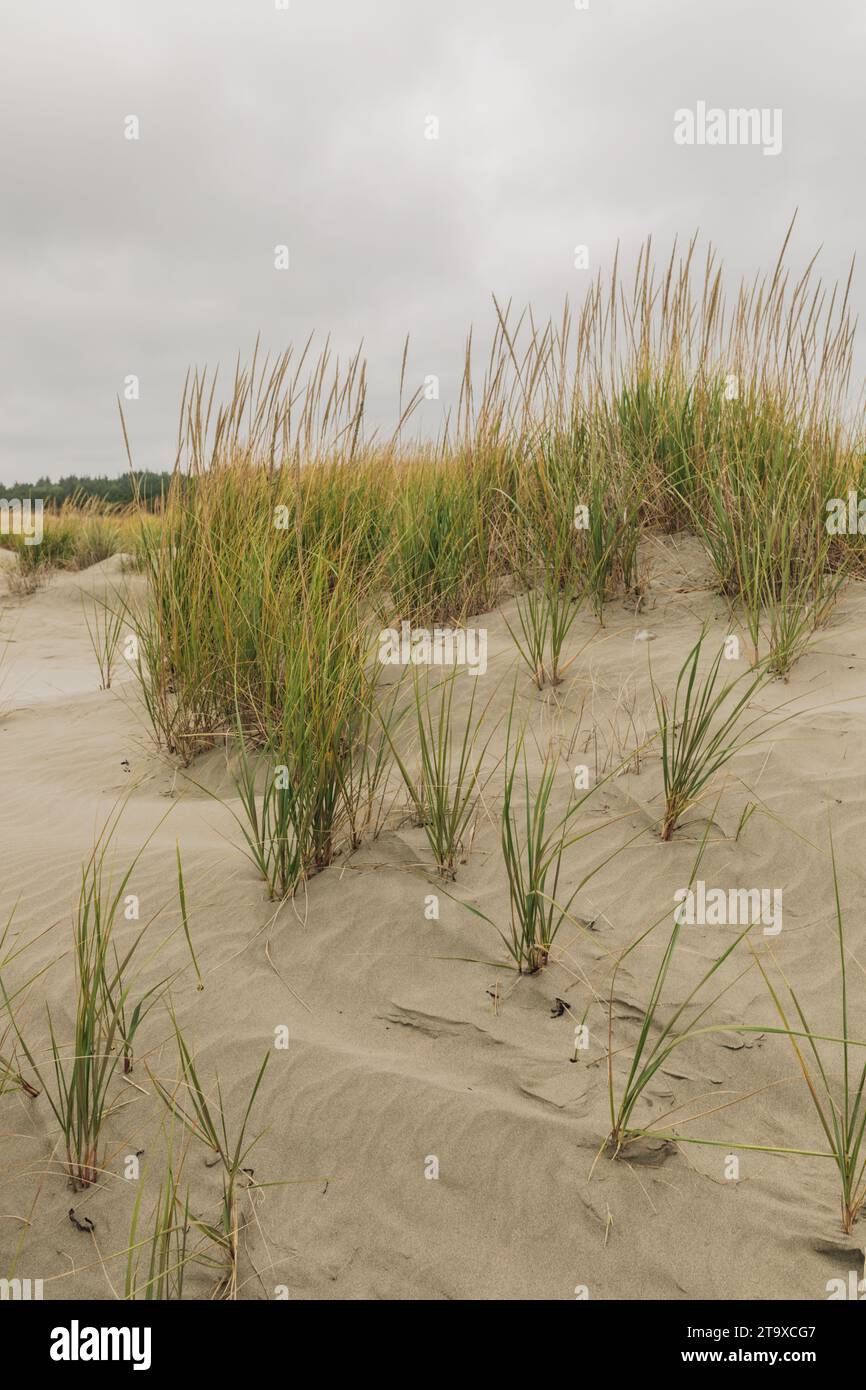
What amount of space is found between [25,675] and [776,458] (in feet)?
17.1

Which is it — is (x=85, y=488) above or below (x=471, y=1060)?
above

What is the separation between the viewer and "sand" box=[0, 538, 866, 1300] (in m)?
1.67

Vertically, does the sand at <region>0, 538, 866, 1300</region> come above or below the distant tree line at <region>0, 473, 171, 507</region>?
below

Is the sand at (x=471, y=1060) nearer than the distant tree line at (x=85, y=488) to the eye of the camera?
Yes

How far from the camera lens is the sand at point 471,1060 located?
1670 millimetres

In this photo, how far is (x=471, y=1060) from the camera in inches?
80.7

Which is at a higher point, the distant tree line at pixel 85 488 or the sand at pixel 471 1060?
the distant tree line at pixel 85 488

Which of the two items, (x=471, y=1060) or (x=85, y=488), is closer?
(x=471, y=1060)

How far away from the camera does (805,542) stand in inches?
171

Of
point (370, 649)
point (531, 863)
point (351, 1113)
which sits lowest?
point (351, 1113)

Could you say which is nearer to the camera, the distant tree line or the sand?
the sand
